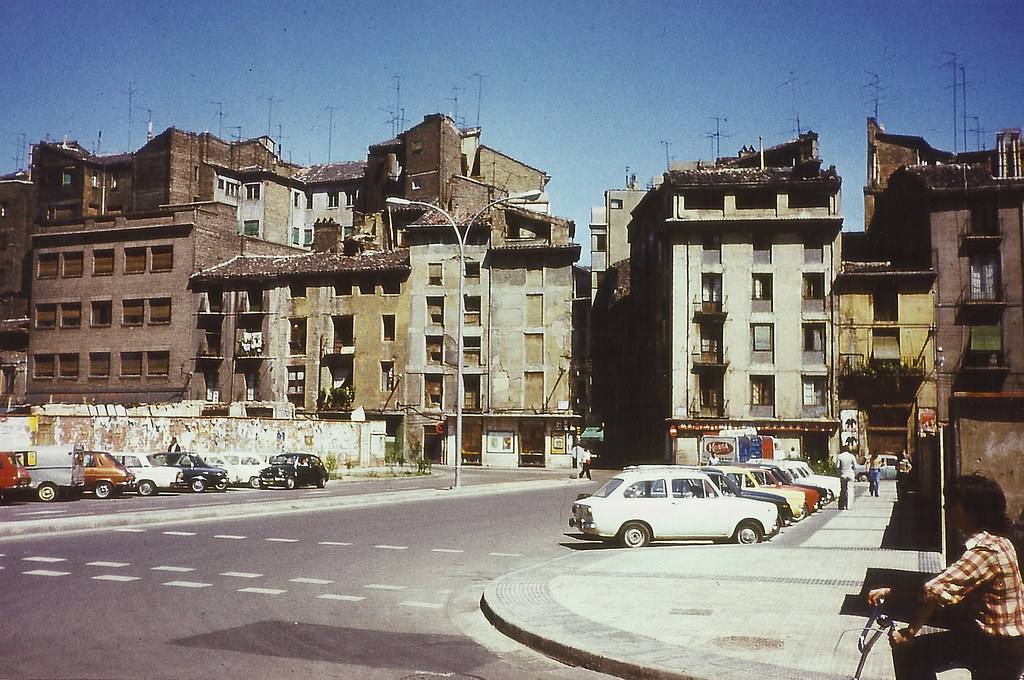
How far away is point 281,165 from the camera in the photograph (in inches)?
3337

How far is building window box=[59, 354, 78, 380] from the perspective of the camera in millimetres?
69688

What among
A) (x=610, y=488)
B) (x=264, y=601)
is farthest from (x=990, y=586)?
(x=610, y=488)

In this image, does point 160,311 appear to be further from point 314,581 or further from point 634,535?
point 314,581

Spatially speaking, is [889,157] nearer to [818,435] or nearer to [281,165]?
[818,435]

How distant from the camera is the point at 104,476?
101ft

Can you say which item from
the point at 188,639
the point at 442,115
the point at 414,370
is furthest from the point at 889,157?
the point at 188,639

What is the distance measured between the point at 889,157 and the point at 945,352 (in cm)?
1904

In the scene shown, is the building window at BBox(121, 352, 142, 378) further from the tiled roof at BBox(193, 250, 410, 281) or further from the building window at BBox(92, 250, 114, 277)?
the tiled roof at BBox(193, 250, 410, 281)

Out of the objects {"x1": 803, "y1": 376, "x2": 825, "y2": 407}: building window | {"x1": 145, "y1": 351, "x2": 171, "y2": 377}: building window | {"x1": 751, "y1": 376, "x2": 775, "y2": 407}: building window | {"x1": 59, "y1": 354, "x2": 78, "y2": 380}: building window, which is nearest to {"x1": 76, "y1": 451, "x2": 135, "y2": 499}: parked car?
{"x1": 751, "y1": 376, "x2": 775, "y2": 407}: building window

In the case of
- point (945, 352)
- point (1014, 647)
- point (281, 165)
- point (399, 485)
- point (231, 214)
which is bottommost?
point (399, 485)

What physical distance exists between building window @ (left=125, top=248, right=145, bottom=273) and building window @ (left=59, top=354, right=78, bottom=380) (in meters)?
8.11

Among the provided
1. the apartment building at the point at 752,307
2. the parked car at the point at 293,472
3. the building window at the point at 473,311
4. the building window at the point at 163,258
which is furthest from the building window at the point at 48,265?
the apartment building at the point at 752,307

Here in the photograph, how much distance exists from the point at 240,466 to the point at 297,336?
1120 inches

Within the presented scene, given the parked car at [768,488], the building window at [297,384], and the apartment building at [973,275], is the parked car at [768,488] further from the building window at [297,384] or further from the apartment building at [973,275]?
the building window at [297,384]
